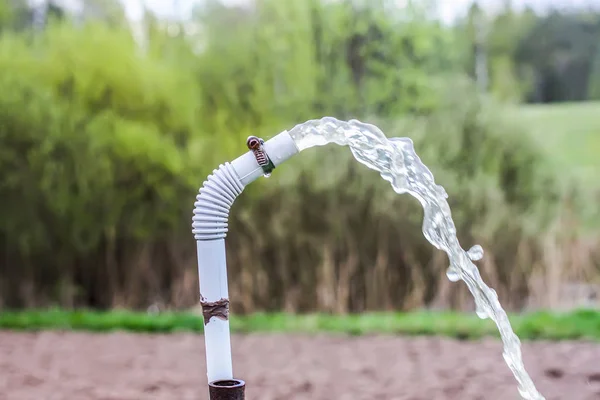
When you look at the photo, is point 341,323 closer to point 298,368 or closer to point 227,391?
point 298,368

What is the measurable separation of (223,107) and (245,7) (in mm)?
1353

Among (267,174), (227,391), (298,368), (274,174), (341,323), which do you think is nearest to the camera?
(227,391)

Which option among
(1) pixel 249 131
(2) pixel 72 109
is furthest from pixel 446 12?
(2) pixel 72 109

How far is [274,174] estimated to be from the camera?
6.75 metres

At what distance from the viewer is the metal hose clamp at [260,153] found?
1.80 m

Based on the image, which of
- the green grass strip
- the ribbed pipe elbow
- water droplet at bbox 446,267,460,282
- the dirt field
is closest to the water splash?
water droplet at bbox 446,267,460,282

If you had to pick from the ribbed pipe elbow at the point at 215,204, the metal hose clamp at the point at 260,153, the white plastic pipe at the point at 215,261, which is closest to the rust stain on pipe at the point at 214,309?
the white plastic pipe at the point at 215,261

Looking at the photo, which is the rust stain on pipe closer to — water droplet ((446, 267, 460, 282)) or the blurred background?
water droplet ((446, 267, 460, 282))

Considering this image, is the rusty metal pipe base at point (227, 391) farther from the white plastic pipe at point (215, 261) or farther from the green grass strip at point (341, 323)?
the green grass strip at point (341, 323)

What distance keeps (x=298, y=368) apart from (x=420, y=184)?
227 centimetres

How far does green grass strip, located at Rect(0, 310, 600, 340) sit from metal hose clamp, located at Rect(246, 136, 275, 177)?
3.46 metres

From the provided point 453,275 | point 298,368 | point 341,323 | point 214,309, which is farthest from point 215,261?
point 341,323

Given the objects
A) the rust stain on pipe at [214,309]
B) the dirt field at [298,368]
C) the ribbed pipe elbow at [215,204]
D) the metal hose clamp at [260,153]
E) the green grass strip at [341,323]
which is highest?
the metal hose clamp at [260,153]

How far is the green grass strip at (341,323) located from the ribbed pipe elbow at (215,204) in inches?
138
